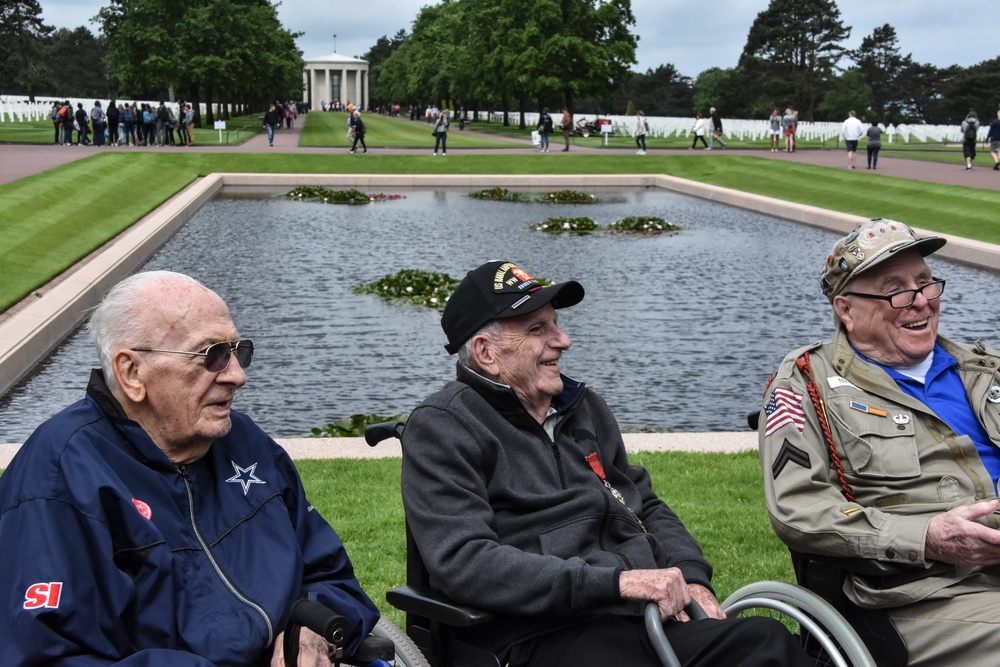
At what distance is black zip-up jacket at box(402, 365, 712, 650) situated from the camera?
120 inches

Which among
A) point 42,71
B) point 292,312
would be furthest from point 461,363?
point 42,71

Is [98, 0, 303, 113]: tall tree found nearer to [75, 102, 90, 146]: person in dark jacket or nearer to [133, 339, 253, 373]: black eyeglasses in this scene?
[75, 102, 90, 146]: person in dark jacket

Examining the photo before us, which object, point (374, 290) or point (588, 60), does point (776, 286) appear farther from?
point (588, 60)

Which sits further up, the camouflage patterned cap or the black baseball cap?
the camouflage patterned cap

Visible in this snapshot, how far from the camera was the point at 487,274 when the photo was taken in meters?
3.51

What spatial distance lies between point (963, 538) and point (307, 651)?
1.78 m

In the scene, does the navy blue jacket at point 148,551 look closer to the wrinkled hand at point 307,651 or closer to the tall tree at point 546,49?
the wrinkled hand at point 307,651

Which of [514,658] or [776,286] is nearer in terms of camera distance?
[514,658]

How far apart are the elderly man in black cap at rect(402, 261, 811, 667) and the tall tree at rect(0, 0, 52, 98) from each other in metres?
79.3

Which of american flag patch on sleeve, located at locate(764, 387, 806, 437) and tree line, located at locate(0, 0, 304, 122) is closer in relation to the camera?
american flag patch on sleeve, located at locate(764, 387, 806, 437)

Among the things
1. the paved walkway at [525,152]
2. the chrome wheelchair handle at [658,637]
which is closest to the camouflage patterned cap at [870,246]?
the chrome wheelchair handle at [658,637]

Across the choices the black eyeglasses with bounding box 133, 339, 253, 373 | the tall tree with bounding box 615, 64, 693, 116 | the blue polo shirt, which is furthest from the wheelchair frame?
the tall tree with bounding box 615, 64, 693, 116

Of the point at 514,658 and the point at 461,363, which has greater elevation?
the point at 461,363

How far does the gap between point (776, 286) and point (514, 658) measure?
12.8m
